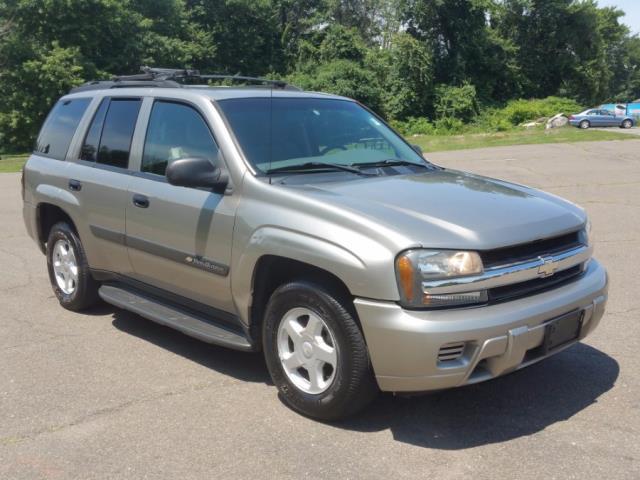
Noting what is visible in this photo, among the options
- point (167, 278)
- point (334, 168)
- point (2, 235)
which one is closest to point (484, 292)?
point (334, 168)

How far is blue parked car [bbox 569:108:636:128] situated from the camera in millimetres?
40156

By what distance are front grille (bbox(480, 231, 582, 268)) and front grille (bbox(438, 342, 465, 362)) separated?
43cm

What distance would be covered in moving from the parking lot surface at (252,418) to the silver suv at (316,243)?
0.33 metres

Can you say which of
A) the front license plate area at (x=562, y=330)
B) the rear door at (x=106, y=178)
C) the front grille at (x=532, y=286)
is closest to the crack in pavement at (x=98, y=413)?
the rear door at (x=106, y=178)

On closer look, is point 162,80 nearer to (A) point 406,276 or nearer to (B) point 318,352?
(B) point 318,352

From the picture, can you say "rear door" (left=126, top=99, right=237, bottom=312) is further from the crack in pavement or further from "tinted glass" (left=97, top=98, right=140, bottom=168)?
the crack in pavement

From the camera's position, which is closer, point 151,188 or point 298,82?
point 151,188

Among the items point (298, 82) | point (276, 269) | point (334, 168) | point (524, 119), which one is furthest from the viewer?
point (298, 82)

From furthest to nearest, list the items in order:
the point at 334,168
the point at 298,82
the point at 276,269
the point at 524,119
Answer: the point at 298,82
the point at 524,119
the point at 334,168
the point at 276,269

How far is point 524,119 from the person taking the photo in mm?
47438

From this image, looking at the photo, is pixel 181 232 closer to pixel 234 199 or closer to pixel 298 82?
pixel 234 199

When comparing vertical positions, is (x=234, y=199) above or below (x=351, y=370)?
above

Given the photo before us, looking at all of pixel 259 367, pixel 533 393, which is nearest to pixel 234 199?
pixel 259 367

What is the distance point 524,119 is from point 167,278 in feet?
151
